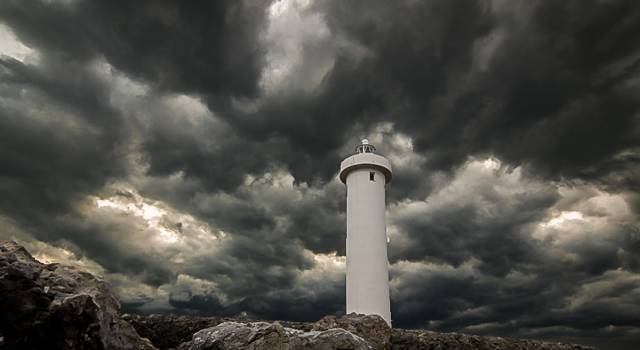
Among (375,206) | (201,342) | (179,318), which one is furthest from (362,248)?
(201,342)

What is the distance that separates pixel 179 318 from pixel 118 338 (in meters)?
4.14

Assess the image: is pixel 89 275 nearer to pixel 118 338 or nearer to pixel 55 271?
pixel 55 271

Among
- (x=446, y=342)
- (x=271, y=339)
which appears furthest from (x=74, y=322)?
(x=446, y=342)

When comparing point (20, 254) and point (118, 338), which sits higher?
point (20, 254)

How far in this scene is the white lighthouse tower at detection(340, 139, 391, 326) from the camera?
2039 cm

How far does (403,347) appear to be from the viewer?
10008mm

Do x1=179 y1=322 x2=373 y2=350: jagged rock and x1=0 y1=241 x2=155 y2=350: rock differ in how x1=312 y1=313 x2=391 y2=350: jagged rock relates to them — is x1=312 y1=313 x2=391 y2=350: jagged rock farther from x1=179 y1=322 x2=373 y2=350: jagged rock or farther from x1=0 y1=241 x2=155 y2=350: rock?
x1=0 y1=241 x2=155 y2=350: rock

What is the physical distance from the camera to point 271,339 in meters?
6.26

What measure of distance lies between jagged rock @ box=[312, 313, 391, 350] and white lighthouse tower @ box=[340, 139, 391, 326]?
356 inches

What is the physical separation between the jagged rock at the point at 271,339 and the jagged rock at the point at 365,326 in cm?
344

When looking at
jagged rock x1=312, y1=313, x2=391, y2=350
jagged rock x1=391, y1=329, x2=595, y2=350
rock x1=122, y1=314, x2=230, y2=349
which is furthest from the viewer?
jagged rock x1=312, y1=313, x2=391, y2=350

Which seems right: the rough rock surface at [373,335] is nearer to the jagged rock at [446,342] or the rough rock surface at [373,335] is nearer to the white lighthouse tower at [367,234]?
the jagged rock at [446,342]

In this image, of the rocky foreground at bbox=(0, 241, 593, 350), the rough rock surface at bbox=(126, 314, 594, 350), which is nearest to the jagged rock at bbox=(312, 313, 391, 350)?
the rough rock surface at bbox=(126, 314, 594, 350)

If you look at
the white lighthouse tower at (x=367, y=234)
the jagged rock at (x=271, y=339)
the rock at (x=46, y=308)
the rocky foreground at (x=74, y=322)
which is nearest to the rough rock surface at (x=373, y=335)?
the rocky foreground at (x=74, y=322)
